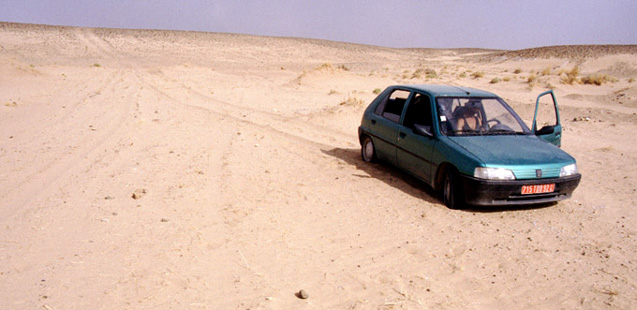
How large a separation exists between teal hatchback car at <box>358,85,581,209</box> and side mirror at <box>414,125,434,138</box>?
0.01 meters

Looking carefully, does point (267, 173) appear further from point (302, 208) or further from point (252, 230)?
point (252, 230)

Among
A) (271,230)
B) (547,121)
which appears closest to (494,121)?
(271,230)

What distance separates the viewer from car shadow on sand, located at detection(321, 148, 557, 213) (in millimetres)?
6246

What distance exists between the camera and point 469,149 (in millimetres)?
6105

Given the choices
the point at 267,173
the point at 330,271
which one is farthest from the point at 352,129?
the point at 330,271

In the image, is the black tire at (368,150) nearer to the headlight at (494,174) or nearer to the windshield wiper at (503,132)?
the windshield wiper at (503,132)

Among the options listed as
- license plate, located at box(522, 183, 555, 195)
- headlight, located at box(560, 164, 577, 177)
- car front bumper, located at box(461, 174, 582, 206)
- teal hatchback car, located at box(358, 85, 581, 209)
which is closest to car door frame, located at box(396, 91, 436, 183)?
→ teal hatchback car, located at box(358, 85, 581, 209)

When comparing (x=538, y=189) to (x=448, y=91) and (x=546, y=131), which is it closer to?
(x=546, y=131)

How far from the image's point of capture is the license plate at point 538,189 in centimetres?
580

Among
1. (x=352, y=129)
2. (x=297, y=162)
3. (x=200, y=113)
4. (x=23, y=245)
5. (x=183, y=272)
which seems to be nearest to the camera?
(x=183, y=272)

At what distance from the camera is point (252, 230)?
5324mm

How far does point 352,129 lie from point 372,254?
25.6 ft

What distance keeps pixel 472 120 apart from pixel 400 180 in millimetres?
1405

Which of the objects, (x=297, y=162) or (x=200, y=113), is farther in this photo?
(x=200, y=113)
